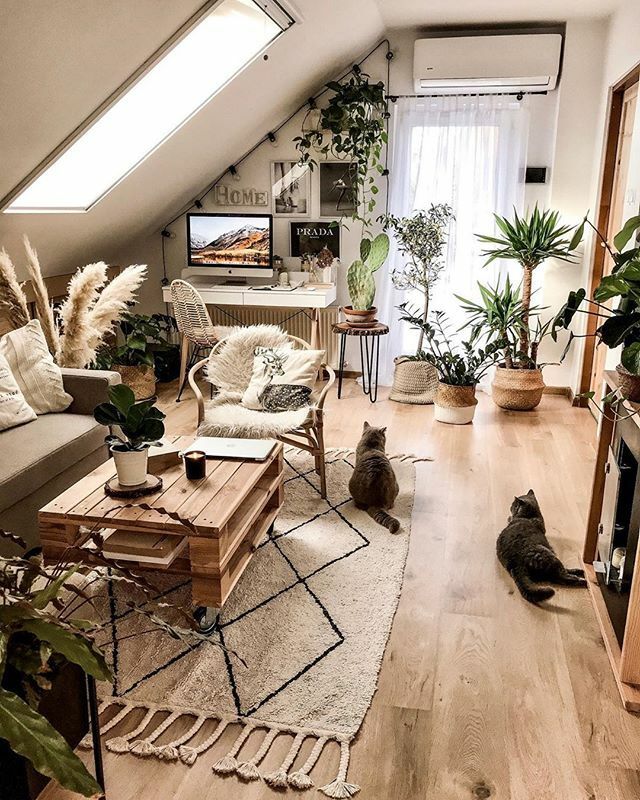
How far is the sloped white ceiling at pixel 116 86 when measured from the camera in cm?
269

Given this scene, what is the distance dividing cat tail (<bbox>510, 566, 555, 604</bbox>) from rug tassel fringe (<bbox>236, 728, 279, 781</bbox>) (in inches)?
42.9

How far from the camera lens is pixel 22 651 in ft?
3.73

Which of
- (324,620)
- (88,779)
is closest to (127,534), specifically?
(324,620)

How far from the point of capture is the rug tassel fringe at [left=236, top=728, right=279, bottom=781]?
179 centimetres

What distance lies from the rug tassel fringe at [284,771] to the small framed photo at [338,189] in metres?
4.38

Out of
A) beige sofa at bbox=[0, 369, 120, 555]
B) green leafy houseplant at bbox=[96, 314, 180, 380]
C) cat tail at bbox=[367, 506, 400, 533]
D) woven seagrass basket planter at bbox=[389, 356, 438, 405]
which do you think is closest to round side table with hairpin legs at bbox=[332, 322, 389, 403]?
woven seagrass basket planter at bbox=[389, 356, 438, 405]

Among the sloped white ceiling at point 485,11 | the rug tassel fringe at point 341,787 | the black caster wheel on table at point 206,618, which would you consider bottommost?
the rug tassel fringe at point 341,787

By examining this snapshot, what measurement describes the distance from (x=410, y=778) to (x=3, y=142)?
9.68ft

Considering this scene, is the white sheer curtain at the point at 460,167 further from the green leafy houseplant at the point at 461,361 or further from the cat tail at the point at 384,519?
the cat tail at the point at 384,519

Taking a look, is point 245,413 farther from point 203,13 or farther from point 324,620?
point 203,13

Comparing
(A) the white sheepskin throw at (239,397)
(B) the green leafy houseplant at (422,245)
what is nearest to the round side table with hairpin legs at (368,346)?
(B) the green leafy houseplant at (422,245)

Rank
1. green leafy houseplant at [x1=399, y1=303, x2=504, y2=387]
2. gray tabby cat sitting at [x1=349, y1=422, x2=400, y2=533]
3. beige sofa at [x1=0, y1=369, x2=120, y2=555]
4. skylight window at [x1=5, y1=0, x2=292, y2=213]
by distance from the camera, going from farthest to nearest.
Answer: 1. green leafy houseplant at [x1=399, y1=303, x2=504, y2=387]
2. skylight window at [x1=5, y1=0, x2=292, y2=213]
3. gray tabby cat sitting at [x1=349, y1=422, x2=400, y2=533]
4. beige sofa at [x1=0, y1=369, x2=120, y2=555]

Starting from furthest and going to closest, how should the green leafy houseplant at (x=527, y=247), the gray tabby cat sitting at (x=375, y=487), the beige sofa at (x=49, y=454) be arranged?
the green leafy houseplant at (x=527, y=247), the gray tabby cat sitting at (x=375, y=487), the beige sofa at (x=49, y=454)

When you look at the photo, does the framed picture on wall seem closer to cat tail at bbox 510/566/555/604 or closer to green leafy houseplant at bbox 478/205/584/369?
green leafy houseplant at bbox 478/205/584/369
